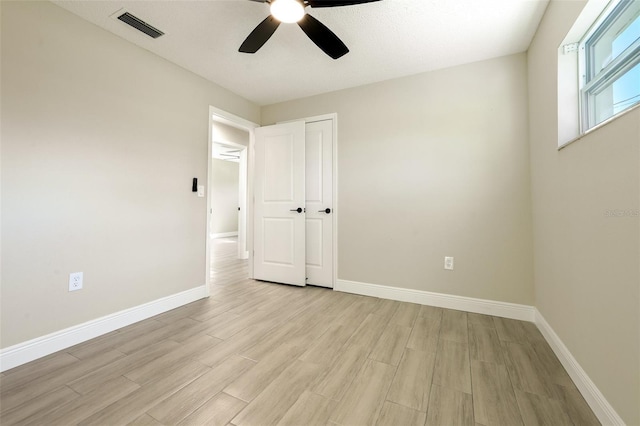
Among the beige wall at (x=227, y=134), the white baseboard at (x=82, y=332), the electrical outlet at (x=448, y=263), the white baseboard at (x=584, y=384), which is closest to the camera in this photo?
the white baseboard at (x=584, y=384)

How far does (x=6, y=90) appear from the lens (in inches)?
62.8

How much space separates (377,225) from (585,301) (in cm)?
180

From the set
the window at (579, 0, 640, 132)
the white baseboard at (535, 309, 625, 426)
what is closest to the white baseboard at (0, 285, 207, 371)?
the white baseboard at (535, 309, 625, 426)

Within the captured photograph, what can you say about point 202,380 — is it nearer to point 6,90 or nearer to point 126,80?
point 6,90

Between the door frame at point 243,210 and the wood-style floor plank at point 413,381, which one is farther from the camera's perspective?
the door frame at point 243,210

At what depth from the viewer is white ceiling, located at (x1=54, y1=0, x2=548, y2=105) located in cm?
183

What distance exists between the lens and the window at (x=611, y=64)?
1.19 m

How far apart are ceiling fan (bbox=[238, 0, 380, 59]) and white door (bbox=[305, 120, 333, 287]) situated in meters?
1.36

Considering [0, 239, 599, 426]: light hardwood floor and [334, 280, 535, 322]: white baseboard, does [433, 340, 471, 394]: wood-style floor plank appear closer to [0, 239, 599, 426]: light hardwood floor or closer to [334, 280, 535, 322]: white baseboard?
[0, 239, 599, 426]: light hardwood floor

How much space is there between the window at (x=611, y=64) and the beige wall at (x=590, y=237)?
0.48ft

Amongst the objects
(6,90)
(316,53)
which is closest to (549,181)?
(316,53)

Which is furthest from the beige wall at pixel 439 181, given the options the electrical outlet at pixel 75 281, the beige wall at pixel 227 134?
the electrical outlet at pixel 75 281

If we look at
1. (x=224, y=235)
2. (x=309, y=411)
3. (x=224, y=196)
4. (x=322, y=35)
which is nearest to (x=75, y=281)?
(x=309, y=411)

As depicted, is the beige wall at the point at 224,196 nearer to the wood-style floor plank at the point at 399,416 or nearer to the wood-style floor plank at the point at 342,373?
the wood-style floor plank at the point at 342,373
